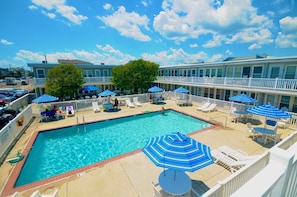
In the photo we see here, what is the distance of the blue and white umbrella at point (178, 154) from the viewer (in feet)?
12.7

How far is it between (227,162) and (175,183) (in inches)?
124

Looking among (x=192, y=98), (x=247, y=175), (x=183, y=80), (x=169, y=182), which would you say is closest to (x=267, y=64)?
(x=192, y=98)

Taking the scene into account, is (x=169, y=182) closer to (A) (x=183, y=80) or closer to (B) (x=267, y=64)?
(B) (x=267, y=64)

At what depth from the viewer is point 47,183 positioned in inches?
217

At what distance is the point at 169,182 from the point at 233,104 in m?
12.5

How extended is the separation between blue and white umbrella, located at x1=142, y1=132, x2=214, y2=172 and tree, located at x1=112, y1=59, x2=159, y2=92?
17995mm

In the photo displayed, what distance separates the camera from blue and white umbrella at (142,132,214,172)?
3.87 metres

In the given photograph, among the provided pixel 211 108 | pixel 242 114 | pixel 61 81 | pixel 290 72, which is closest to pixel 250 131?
pixel 242 114

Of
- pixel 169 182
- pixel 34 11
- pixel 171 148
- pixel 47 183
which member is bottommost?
pixel 47 183

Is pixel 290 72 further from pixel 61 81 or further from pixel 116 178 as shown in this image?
pixel 61 81

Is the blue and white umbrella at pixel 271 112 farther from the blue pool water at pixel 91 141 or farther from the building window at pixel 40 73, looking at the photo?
the building window at pixel 40 73

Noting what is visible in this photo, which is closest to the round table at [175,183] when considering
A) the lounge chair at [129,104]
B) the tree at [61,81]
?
the lounge chair at [129,104]

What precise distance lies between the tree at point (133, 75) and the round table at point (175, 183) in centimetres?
1812

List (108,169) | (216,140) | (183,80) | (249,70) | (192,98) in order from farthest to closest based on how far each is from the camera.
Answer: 1. (183,80)
2. (192,98)
3. (249,70)
4. (216,140)
5. (108,169)
